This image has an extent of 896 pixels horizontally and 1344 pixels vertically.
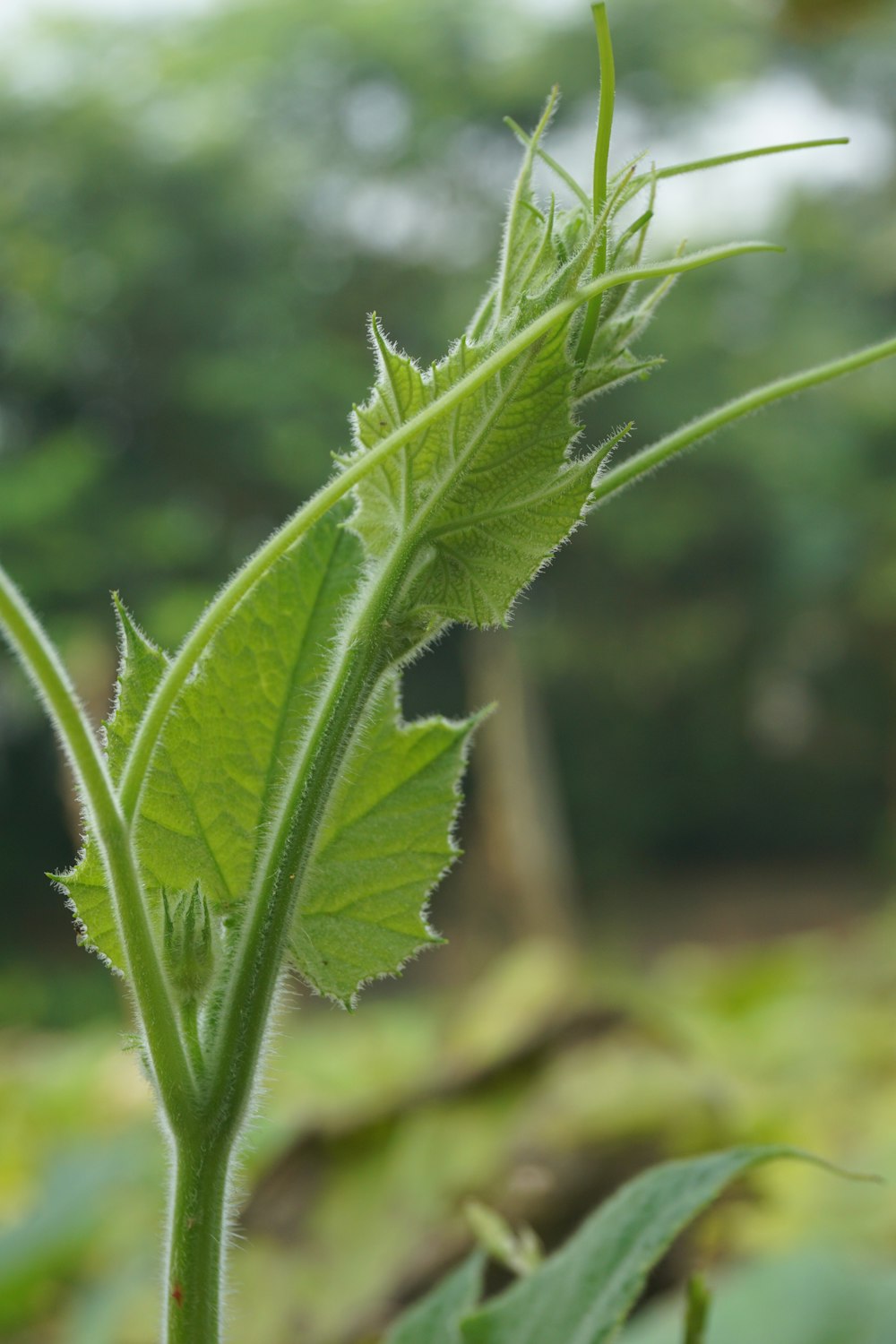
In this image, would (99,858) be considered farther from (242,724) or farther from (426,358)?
(426,358)

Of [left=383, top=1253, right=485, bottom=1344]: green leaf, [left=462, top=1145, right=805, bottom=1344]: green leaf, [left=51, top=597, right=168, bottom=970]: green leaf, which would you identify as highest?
[left=51, top=597, right=168, bottom=970]: green leaf

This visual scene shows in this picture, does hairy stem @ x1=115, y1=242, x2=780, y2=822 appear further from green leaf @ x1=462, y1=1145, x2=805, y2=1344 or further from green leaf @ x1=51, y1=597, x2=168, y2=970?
green leaf @ x1=462, y1=1145, x2=805, y2=1344

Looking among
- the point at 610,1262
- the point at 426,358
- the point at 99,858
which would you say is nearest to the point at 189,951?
the point at 99,858

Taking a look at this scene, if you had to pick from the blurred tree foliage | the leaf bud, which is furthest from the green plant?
the blurred tree foliage

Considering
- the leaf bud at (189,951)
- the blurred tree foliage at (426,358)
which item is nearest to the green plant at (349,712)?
the leaf bud at (189,951)

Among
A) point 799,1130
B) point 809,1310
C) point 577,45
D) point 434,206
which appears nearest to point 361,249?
point 434,206

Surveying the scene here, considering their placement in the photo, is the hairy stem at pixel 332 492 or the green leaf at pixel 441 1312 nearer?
the hairy stem at pixel 332 492

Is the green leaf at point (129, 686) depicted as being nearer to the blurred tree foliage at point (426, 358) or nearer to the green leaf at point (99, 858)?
the green leaf at point (99, 858)

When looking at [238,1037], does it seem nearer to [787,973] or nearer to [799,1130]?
[799,1130]
